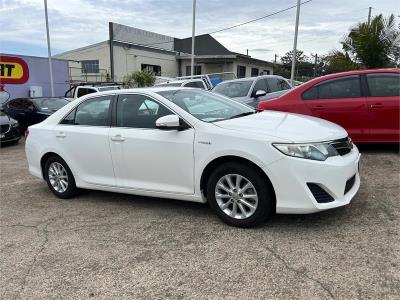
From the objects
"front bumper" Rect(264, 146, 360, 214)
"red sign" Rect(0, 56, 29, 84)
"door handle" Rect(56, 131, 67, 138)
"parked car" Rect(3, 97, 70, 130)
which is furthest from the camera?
"red sign" Rect(0, 56, 29, 84)

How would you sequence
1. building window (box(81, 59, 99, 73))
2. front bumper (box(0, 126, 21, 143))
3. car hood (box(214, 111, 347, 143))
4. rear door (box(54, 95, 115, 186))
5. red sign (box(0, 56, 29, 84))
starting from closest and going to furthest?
car hood (box(214, 111, 347, 143)), rear door (box(54, 95, 115, 186)), front bumper (box(0, 126, 21, 143)), red sign (box(0, 56, 29, 84)), building window (box(81, 59, 99, 73))

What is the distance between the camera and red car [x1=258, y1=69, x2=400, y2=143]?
22.2 feet

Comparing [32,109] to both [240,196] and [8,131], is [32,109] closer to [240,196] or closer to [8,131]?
[8,131]

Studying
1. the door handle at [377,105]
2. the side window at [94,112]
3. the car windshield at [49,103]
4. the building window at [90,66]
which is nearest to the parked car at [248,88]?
the door handle at [377,105]

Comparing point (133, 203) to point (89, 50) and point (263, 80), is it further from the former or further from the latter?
point (89, 50)

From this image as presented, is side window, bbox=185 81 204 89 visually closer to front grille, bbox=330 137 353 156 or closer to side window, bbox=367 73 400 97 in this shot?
side window, bbox=367 73 400 97

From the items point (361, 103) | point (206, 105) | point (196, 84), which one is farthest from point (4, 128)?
point (361, 103)

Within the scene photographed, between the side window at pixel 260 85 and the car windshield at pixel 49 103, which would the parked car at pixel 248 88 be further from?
the car windshield at pixel 49 103

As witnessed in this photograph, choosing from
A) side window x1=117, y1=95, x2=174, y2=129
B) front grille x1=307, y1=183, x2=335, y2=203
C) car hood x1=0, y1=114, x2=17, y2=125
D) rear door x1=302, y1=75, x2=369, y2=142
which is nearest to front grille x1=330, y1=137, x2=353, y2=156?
front grille x1=307, y1=183, x2=335, y2=203

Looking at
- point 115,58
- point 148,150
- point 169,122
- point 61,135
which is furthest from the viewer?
point 115,58

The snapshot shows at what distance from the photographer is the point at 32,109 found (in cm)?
1404

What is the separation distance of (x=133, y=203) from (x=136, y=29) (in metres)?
32.2

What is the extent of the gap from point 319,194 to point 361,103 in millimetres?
3415

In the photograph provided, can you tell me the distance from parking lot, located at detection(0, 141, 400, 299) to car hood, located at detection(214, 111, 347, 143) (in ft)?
2.89
